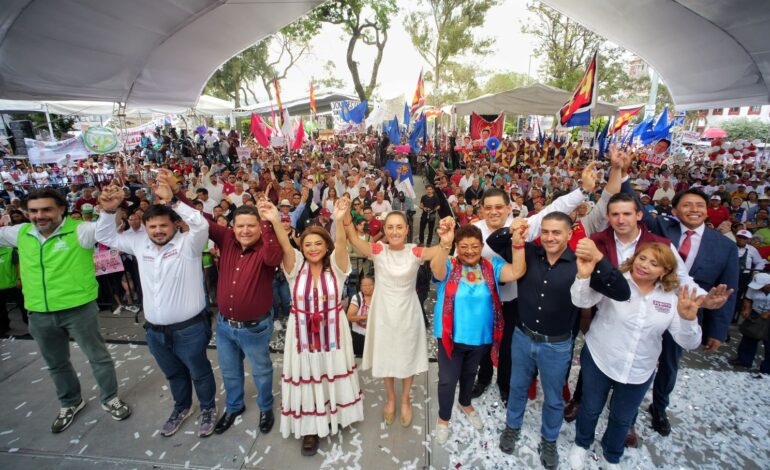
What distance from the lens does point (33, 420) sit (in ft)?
10.8

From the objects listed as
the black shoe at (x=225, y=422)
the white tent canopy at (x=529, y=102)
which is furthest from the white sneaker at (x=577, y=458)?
the white tent canopy at (x=529, y=102)

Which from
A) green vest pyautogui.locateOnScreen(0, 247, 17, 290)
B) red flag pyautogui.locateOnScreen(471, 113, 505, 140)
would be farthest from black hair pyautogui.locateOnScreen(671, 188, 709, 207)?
red flag pyautogui.locateOnScreen(471, 113, 505, 140)

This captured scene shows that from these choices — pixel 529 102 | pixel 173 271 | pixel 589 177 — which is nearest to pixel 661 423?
pixel 589 177

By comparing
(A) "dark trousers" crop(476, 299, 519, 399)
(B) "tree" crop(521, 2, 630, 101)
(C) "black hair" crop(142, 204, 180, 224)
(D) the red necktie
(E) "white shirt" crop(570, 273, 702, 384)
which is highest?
(B) "tree" crop(521, 2, 630, 101)

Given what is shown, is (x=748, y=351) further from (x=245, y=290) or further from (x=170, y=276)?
(x=170, y=276)

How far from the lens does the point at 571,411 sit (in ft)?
10.7

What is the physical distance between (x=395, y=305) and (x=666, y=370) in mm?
2371

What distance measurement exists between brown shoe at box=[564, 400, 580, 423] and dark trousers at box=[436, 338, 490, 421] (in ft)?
3.42

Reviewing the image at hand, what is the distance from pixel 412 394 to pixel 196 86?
5.19m

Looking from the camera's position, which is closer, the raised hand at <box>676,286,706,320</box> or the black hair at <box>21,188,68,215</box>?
the raised hand at <box>676,286,706,320</box>

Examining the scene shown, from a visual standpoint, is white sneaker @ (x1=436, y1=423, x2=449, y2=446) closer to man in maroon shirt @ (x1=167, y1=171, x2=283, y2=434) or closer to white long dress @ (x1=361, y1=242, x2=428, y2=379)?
white long dress @ (x1=361, y1=242, x2=428, y2=379)

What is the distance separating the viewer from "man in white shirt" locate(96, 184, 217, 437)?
8.93 ft

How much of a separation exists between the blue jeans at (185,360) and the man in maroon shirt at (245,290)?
0.63 ft

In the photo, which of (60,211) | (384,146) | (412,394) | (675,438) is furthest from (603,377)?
(384,146)
